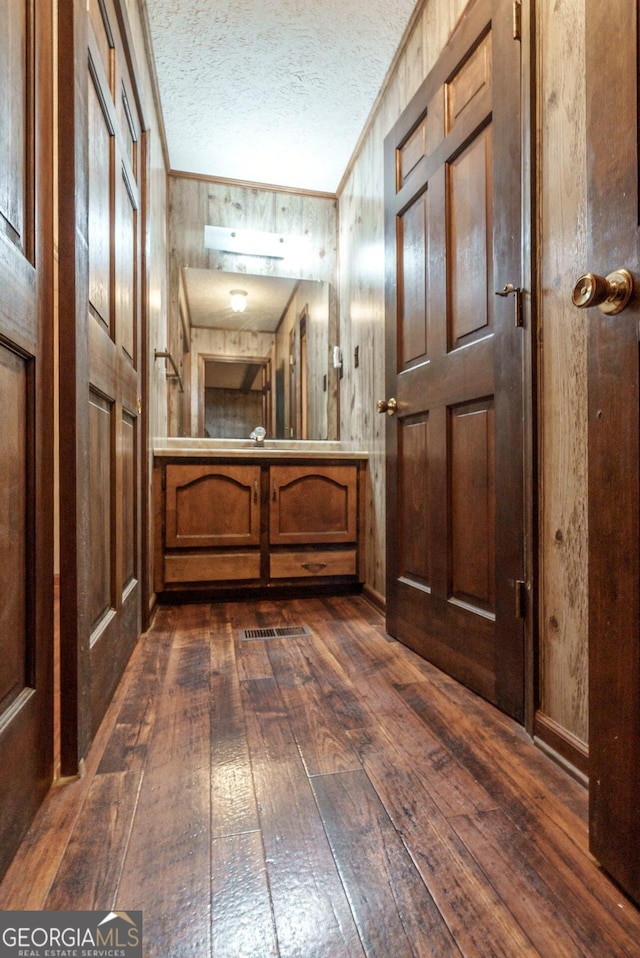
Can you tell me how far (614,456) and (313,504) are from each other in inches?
70.0

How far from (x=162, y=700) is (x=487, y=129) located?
6.00 ft

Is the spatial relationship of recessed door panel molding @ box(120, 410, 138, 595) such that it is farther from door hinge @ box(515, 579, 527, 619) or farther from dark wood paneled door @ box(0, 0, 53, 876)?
door hinge @ box(515, 579, 527, 619)

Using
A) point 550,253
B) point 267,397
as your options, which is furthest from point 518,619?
point 267,397

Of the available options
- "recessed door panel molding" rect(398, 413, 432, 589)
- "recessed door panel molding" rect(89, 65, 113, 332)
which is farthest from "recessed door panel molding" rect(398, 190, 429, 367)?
"recessed door panel molding" rect(89, 65, 113, 332)

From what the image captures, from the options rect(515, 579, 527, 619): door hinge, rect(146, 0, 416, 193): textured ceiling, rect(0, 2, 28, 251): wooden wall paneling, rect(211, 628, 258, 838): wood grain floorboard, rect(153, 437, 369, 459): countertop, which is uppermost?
rect(146, 0, 416, 193): textured ceiling

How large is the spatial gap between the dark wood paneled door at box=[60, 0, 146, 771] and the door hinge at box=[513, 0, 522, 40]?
1.01m

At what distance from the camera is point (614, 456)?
28.4 inches

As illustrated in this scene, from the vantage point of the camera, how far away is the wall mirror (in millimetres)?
2848

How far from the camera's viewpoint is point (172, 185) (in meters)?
2.85

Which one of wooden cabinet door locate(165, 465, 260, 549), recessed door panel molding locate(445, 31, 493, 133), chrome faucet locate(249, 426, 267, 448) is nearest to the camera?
recessed door panel molding locate(445, 31, 493, 133)

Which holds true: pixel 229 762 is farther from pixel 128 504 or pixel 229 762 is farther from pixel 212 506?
pixel 212 506

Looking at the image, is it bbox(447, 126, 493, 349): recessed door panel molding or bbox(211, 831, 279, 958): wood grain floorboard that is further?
bbox(447, 126, 493, 349): recessed door panel molding

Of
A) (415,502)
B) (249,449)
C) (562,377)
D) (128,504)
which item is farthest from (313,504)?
(562,377)

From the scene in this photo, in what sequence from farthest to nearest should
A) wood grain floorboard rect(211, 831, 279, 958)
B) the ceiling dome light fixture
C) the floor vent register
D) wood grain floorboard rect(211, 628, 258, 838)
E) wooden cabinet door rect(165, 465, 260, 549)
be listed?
1. the ceiling dome light fixture
2. wooden cabinet door rect(165, 465, 260, 549)
3. the floor vent register
4. wood grain floorboard rect(211, 628, 258, 838)
5. wood grain floorboard rect(211, 831, 279, 958)
